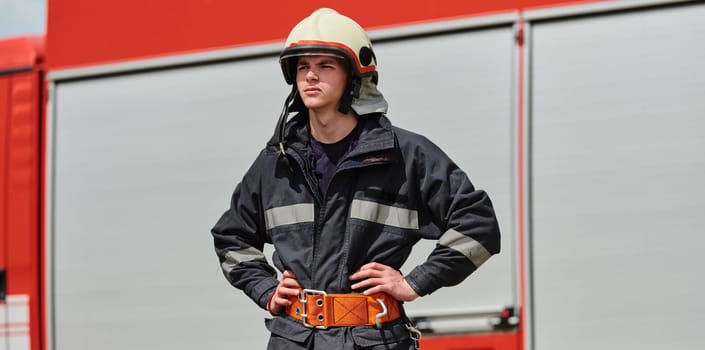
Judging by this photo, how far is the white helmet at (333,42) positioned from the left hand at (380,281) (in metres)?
0.51

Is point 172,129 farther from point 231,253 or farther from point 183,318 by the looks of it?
point 231,253

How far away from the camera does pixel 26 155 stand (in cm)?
485

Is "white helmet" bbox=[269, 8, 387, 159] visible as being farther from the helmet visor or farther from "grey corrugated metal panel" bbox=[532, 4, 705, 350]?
"grey corrugated metal panel" bbox=[532, 4, 705, 350]

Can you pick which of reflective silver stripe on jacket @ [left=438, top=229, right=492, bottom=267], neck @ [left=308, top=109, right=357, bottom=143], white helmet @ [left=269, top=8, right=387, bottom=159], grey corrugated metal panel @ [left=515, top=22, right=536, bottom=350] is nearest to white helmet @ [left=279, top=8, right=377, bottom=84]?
white helmet @ [left=269, top=8, right=387, bottom=159]

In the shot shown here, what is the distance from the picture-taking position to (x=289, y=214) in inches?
112

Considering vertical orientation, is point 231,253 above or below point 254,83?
below

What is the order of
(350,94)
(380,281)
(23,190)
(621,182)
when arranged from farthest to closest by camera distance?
1. (23,190)
2. (621,182)
3. (350,94)
4. (380,281)

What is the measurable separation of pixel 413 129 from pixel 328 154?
121 centimetres

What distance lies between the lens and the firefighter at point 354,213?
108 inches

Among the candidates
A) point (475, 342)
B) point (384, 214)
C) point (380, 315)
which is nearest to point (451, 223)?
point (384, 214)

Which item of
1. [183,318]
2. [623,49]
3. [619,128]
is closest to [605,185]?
[619,128]

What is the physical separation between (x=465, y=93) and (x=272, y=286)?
1.37 meters

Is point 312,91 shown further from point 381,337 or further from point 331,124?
point 381,337

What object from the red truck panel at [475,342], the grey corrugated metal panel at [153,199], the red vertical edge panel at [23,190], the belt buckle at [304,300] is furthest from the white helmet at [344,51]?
the red vertical edge panel at [23,190]
